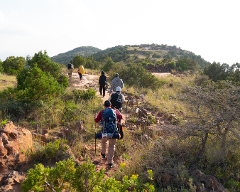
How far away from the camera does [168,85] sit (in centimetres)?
1477

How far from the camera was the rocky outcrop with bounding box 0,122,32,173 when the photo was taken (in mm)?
2807

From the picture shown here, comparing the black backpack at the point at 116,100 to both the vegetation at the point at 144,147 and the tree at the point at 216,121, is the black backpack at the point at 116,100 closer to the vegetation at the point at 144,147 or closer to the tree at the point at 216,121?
the vegetation at the point at 144,147

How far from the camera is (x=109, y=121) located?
12.1ft

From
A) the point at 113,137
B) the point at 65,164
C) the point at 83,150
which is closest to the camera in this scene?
the point at 65,164

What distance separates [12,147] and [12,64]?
17.0 metres

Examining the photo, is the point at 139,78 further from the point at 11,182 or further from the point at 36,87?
the point at 11,182

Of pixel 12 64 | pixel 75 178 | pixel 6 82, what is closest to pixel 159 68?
pixel 12 64

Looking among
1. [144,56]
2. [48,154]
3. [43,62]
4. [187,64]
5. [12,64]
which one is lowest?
[48,154]

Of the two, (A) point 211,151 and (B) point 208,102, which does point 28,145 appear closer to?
(A) point 211,151

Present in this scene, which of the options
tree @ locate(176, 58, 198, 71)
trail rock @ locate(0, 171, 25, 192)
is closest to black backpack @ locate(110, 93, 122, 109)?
trail rock @ locate(0, 171, 25, 192)

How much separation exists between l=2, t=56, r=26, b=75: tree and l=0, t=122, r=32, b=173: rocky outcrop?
607 inches

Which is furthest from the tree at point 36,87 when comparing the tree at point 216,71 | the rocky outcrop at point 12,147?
the tree at point 216,71

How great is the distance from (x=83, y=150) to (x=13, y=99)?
4172 mm

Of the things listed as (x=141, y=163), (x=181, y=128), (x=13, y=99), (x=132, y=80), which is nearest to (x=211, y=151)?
(x=181, y=128)
